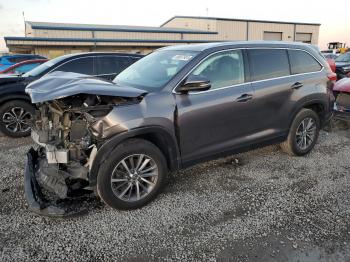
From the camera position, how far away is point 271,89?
4.21m

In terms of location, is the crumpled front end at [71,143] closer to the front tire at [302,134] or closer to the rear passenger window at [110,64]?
the front tire at [302,134]

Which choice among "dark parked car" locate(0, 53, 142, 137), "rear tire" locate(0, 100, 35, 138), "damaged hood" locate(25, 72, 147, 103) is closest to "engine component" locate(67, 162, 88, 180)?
"damaged hood" locate(25, 72, 147, 103)

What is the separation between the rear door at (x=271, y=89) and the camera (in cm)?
412

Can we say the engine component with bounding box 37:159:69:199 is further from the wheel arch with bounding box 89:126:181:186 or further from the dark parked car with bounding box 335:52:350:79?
the dark parked car with bounding box 335:52:350:79

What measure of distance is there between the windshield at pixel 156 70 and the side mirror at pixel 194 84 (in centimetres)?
22

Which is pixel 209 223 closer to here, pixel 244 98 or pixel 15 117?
pixel 244 98

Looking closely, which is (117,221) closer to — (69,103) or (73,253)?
(73,253)

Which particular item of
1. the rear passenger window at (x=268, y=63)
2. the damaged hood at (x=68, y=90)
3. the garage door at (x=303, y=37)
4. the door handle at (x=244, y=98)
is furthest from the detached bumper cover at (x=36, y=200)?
the garage door at (x=303, y=37)

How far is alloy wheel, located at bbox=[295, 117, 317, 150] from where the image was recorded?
190 inches

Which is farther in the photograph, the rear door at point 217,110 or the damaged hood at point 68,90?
the rear door at point 217,110

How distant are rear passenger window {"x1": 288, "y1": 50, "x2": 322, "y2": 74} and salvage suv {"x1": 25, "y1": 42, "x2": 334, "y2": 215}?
4 cm

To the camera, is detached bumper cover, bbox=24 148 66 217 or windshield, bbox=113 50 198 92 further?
windshield, bbox=113 50 198 92

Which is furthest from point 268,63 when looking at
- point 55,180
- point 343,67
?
point 343,67

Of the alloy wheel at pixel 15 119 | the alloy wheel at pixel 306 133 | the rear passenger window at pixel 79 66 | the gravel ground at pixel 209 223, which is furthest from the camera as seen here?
the rear passenger window at pixel 79 66
